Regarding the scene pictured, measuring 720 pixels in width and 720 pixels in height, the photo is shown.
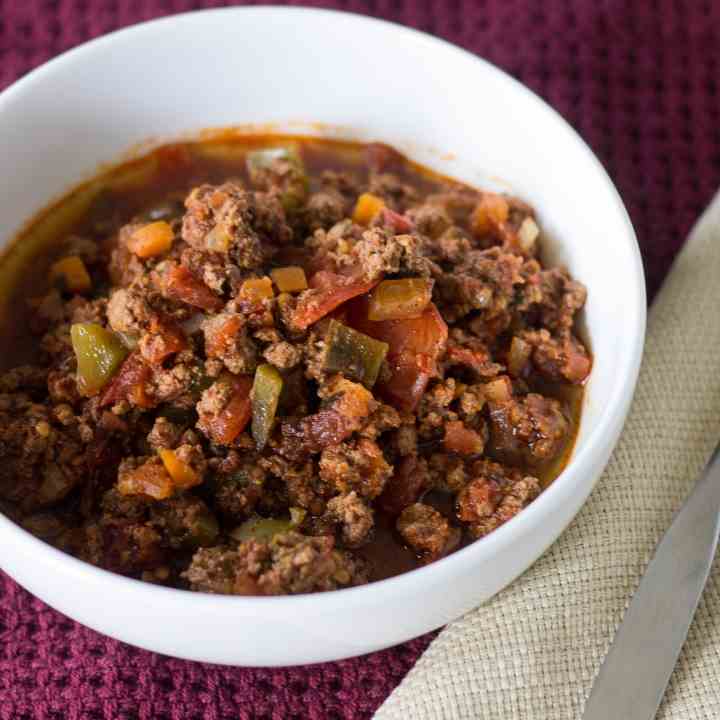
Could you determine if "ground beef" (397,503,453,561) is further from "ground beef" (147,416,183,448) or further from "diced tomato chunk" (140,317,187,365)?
"diced tomato chunk" (140,317,187,365)

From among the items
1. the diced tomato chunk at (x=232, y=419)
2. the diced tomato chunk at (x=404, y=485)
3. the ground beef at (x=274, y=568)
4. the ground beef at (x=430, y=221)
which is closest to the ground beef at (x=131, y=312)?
the diced tomato chunk at (x=232, y=419)

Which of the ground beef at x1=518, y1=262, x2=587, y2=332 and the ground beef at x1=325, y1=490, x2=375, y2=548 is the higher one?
the ground beef at x1=518, y1=262, x2=587, y2=332

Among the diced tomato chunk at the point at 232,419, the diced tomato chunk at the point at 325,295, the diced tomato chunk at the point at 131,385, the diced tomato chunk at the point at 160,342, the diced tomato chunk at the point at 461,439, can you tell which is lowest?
the diced tomato chunk at the point at 461,439

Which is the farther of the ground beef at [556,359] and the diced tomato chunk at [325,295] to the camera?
the ground beef at [556,359]

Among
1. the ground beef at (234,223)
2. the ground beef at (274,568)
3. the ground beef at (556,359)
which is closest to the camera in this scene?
the ground beef at (274,568)

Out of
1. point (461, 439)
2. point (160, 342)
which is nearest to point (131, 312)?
point (160, 342)

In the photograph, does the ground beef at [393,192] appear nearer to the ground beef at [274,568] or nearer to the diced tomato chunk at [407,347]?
the diced tomato chunk at [407,347]

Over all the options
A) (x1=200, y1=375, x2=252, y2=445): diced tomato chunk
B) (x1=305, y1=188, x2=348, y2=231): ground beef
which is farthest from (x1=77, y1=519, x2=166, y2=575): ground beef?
(x1=305, y1=188, x2=348, y2=231): ground beef
